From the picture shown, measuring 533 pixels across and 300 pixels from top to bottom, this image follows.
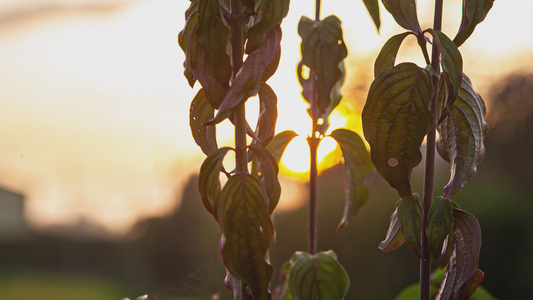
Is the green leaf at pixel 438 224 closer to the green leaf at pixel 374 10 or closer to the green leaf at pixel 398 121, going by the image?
the green leaf at pixel 398 121

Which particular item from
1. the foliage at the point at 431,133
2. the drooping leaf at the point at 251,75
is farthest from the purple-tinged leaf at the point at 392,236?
the drooping leaf at the point at 251,75

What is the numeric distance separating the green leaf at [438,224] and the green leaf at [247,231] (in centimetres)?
24

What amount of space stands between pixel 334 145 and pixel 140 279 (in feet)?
43.5

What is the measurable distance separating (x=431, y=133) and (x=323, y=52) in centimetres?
22

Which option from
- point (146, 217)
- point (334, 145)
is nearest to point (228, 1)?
point (334, 145)

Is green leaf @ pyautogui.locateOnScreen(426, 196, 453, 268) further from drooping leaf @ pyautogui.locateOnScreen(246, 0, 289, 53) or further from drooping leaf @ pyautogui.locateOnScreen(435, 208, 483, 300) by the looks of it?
drooping leaf @ pyautogui.locateOnScreen(246, 0, 289, 53)

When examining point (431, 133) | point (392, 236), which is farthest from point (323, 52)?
point (392, 236)

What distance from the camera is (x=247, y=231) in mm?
806

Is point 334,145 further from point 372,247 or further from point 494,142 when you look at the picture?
point 494,142

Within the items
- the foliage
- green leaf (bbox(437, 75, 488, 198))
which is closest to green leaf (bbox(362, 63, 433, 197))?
the foliage

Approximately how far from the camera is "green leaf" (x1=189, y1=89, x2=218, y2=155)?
934 millimetres

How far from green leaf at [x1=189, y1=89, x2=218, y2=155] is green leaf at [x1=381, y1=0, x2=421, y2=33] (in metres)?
0.31

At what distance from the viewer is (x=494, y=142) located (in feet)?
23.7

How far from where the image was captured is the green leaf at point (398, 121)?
0.80m
